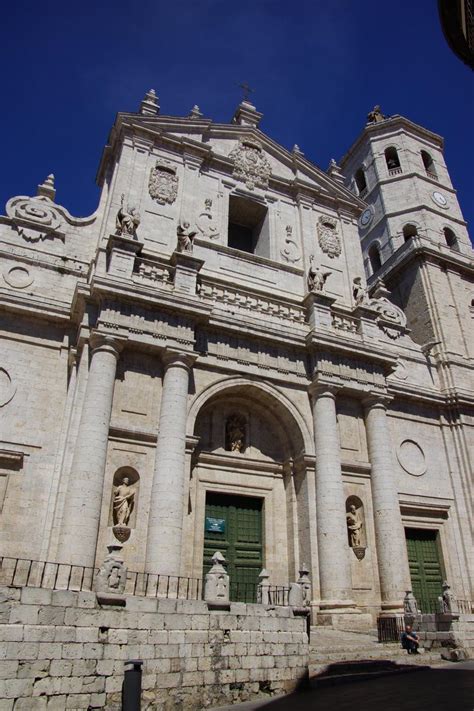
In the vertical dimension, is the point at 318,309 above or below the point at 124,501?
above

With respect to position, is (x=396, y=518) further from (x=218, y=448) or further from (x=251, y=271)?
(x=251, y=271)

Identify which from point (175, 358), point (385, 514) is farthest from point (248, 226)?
point (385, 514)

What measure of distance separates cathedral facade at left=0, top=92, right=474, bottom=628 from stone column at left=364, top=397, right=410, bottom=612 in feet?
0.20

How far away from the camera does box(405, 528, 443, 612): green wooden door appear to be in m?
17.0

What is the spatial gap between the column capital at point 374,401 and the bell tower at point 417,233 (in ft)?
17.3

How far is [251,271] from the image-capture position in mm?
18938

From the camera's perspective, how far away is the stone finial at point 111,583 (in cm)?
859

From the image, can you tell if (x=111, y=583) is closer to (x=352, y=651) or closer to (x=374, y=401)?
(x=352, y=651)

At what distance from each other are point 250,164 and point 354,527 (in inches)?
552

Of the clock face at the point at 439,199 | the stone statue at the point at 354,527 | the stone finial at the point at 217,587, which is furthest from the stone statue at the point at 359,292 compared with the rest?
the stone finial at the point at 217,587

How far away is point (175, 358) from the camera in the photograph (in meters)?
14.3

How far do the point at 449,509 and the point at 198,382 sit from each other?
9.99 metres

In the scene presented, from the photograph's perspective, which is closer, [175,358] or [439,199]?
[175,358]

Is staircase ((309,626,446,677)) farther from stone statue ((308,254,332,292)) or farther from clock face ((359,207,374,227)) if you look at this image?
clock face ((359,207,374,227))
